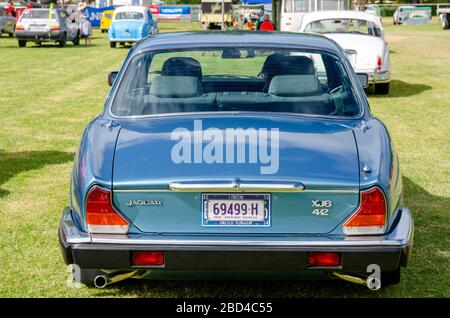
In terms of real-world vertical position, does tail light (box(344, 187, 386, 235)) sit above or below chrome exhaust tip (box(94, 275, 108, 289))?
above

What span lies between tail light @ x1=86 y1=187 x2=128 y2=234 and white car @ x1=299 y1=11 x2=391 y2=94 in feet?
37.8

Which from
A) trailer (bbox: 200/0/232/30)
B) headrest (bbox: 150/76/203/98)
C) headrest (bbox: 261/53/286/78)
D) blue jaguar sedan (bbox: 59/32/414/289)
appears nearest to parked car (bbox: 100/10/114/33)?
trailer (bbox: 200/0/232/30)

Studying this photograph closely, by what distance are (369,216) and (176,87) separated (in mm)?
1640

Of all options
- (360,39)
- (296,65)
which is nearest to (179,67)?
(296,65)

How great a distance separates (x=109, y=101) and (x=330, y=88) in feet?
5.14

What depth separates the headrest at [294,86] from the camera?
17.6 feet

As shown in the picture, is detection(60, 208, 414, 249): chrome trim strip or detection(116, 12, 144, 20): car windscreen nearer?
detection(60, 208, 414, 249): chrome trim strip

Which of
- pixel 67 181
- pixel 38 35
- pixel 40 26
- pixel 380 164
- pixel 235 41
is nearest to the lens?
pixel 380 164

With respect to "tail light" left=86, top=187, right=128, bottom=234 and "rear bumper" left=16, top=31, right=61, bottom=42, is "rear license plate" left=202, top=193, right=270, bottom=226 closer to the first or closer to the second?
"tail light" left=86, top=187, right=128, bottom=234

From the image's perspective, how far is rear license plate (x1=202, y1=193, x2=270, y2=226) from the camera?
4.29 metres

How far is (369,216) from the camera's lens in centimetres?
433

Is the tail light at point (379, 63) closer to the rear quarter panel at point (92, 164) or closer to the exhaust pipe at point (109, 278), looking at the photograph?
the rear quarter panel at point (92, 164)

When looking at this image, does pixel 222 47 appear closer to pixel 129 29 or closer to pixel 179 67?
pixel 179 67
